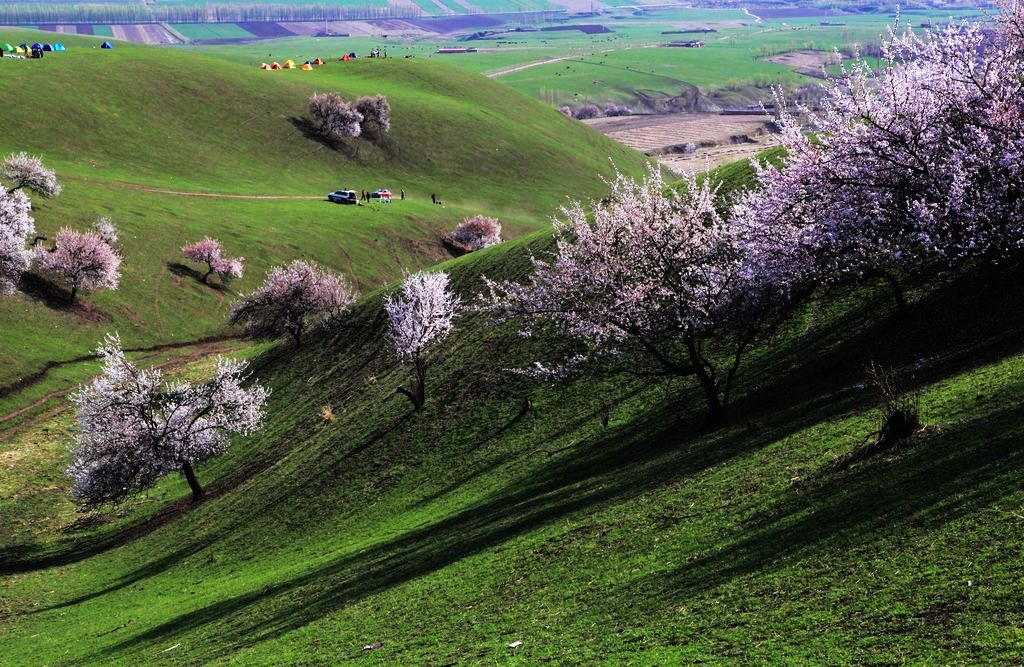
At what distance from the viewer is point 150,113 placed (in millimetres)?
179500

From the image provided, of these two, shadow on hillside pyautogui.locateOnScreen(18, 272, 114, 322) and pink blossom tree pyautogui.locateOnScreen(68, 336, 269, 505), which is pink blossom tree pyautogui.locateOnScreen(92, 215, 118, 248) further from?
pink blossom tree pyautogui.locateOnScreen(68, 336, 269, 505)

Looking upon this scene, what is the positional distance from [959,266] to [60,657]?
40.6m

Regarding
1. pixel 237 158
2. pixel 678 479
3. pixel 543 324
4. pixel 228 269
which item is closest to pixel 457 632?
pixel 678 479

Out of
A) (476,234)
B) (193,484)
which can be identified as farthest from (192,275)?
(193,484)

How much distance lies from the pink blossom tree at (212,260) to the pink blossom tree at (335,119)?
7281 cm

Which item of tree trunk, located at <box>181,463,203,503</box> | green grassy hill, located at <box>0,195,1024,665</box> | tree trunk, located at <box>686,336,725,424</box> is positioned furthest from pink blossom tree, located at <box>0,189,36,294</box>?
tree trunk, located at <box>686,336,725,424</box>

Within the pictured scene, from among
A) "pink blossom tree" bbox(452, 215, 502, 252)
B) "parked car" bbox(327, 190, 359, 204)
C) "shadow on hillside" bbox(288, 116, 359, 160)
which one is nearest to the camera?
"pink blossom tree" bbox(452, 215, 502, 252)

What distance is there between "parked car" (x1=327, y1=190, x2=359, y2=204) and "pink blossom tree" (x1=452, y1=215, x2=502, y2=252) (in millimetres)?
20595

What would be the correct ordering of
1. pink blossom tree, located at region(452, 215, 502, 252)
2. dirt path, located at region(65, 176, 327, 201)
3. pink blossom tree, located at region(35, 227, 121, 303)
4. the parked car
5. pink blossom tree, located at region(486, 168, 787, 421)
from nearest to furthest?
pink blossom tree, located at region(486, 168, 787, 421), pink blossom tree, located at region(35, 227, 121, 303), dirt path, located at region(65, 176, 327, 201), pink blossom tree, located at region(452, 215, 502, 252), the parked car

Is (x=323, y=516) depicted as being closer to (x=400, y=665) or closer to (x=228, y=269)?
(x=400, y=665)

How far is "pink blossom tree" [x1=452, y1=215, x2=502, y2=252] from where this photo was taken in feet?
505

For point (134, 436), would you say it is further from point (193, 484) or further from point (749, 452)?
point (749, 452)

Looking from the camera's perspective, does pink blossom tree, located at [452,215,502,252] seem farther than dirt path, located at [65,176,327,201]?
Yes

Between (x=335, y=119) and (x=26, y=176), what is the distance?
7928 centimetres
